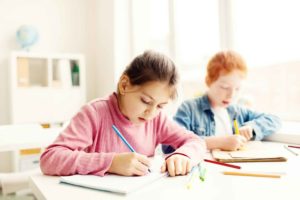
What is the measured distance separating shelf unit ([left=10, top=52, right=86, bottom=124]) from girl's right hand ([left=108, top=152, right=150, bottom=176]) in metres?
2.17

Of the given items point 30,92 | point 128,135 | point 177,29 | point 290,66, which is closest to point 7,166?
point 30,92

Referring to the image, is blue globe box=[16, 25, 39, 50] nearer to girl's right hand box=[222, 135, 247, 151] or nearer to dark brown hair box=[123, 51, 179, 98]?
dark brown hair box=[123, 51, 179, 98]

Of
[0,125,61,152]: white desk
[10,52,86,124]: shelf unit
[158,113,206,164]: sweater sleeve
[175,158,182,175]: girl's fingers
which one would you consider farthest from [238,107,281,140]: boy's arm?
[10,52,86,124]: shelf unit

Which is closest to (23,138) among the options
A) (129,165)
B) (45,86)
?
(129,165)

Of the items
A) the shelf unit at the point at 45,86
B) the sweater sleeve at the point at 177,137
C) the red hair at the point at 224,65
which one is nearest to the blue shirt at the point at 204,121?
the red hair at the point at 224,65

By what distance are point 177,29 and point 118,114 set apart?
1723 millimetres

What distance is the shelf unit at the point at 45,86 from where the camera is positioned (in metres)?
2.69

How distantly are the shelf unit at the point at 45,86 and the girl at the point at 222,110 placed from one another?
175 centimetres

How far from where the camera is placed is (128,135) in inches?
41.8

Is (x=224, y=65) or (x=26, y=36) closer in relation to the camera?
(x=224, y=65)

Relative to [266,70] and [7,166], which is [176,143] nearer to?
[266,70]

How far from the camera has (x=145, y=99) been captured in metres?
0.95

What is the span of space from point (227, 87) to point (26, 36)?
6.93 feet

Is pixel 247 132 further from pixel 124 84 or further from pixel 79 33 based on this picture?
pixel 79 33
